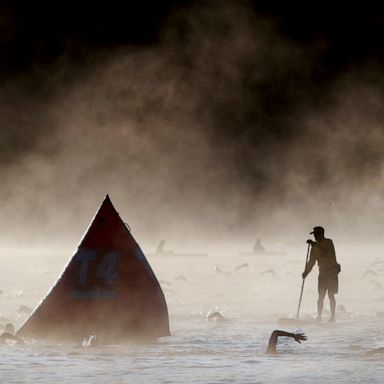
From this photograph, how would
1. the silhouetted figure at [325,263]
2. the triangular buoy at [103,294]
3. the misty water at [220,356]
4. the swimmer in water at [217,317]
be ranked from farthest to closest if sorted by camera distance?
1. the swimmer in water at [217,317]
2. the silhouetted figure at [325,263]
3. the triangular buoy at [103,294]
4. the misty water at [220,356]

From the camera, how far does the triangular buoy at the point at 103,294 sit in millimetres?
16875

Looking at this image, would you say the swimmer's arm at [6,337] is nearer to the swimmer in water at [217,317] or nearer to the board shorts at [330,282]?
the swimmer in water at [217,317]

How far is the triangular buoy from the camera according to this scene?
55.4 ft

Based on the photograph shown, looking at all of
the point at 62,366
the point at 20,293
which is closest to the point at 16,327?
the point at 62,366

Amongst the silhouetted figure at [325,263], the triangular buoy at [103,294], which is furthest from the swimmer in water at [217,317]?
the triangular buoy at [103,294]

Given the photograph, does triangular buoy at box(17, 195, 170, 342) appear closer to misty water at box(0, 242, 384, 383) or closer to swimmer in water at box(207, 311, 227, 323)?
misty water at box(0, 242, 384, 383)

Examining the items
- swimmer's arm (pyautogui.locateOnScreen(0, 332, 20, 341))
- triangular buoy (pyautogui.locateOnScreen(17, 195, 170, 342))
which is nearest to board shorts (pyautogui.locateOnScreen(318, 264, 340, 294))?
triangular buoy (pyautogui.locateOnScreen(17, 195, 170, 342))

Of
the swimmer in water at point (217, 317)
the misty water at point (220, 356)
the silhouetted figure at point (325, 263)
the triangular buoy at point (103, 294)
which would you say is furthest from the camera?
the swimmer in water at point (217, 317)

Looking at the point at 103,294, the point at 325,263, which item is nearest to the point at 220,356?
the point at 103,294

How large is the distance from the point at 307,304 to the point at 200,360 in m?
12.8

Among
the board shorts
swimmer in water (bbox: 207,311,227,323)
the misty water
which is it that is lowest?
the misty water

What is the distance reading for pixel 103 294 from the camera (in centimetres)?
1688

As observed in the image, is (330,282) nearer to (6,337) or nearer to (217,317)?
(217,317)

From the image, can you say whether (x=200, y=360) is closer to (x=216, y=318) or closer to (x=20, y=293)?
(x=216, y=318)
